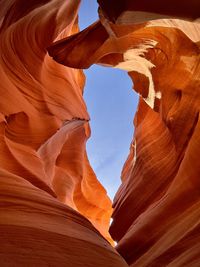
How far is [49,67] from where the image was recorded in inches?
335

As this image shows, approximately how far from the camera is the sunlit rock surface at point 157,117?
12.8ft

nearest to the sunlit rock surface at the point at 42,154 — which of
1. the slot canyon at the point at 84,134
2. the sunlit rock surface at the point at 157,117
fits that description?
the slot canyon at the point at 84,134

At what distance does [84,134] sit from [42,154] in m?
2.90

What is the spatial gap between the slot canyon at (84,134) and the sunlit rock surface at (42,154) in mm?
16

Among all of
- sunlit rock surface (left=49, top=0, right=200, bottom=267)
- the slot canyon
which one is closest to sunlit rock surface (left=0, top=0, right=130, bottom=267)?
the slot canyon

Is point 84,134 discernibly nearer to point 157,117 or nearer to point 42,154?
point 42,154

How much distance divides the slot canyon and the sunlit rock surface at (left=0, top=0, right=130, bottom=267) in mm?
16

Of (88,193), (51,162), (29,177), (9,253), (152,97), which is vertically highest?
(9,253)

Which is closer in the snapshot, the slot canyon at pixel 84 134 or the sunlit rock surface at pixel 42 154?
the sunlit rock surface at pixel 42 154

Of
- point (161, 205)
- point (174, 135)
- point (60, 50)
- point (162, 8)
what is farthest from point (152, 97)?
point (162, 8)

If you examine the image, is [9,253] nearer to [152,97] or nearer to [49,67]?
[152,97]

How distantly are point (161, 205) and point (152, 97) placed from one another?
233 cm

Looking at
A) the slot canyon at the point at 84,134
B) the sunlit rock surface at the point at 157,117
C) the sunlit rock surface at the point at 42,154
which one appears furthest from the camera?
the sunlit rock surface at the point at 157,117

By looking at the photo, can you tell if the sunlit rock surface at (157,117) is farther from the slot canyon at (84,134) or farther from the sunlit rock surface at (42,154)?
the sunlit rock surface at (42,154)
